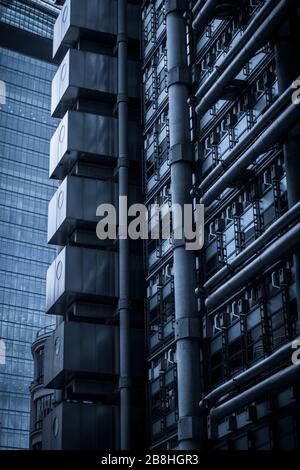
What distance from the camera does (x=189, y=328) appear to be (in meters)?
47.6

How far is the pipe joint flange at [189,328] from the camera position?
4759 centimetres

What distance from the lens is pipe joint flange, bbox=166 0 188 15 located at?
55.3 metres

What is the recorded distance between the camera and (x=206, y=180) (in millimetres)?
49562

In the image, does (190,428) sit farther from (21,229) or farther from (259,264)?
(21,229)

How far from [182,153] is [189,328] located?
994 cm

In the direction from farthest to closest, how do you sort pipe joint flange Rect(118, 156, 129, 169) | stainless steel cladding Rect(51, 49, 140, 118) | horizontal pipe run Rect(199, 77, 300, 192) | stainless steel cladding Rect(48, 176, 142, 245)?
stainless steel cladding Rect(51, 49, 140, 118)
pipe joint flange Rect(118, 156, 129, 169)
stainless steel cladding Rect(48, 176, 142, 245)
horizontal pipe run Rect(199, 77, 300, 192)

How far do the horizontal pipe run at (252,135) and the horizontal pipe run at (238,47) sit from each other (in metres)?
4.48

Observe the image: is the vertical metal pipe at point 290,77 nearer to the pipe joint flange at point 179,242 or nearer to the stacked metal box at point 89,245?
the pipe joint flange at point 179,242

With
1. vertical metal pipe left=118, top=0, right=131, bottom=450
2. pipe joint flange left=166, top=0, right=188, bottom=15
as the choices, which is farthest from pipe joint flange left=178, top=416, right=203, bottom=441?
pipe joint flange left=166, top=0, right=188, bottom=15

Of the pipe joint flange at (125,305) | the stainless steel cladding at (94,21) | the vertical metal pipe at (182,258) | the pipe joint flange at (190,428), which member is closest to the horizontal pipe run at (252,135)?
the vertical metal pipe at (182,258)

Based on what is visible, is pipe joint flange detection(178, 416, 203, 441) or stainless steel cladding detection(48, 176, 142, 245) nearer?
pipe joint flange detection(178, 416, 203, 441)

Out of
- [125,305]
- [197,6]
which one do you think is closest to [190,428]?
[125,305]

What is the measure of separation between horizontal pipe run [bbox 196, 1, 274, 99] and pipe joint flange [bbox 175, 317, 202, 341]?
1265cm

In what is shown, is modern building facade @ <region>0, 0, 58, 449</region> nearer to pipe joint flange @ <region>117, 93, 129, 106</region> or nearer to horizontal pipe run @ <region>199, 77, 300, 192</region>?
pipe joint flange @ <region>117, 93, 129, 106</region>
